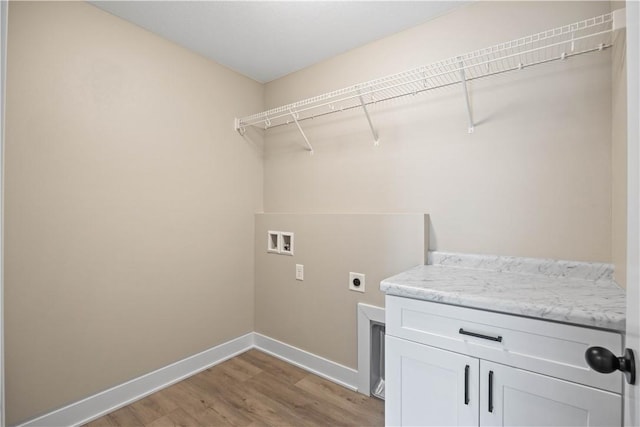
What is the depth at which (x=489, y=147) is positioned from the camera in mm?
1619

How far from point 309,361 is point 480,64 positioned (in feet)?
6.98

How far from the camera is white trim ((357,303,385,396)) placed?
6.25ft

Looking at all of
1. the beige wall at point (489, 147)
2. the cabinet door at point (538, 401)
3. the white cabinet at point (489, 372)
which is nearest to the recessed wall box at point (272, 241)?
the beige wall at point (489, 147)

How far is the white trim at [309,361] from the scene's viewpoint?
2021 mm

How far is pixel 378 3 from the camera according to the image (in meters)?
1.68

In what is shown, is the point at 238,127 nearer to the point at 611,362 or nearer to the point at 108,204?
the point at 108,204

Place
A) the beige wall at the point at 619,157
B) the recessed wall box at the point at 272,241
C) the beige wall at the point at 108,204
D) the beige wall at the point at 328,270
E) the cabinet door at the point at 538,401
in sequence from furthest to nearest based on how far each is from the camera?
the recessed wall box at the point at 272,241
the beige wall at the point at 328,270
the beige wall at the point at 108,204
the beige wall at the point at 619,157
the cabinet door at the point at 538,401

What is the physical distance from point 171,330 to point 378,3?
242 cm

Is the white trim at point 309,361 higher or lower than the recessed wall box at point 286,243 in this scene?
lower

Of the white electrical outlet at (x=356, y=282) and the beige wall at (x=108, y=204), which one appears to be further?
the white electrical outlet at (x=356, y=282)

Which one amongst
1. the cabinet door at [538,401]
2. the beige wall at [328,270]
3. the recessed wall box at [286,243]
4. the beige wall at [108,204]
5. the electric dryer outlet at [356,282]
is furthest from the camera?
the recessed wall box at [286,243]

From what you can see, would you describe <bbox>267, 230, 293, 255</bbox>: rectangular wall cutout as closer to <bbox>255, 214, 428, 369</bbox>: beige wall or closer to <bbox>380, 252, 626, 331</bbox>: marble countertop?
<bbox>255, 214, 428, 369</bbox>: beige wall

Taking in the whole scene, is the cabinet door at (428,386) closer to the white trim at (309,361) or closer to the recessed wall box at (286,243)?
the white trim at (309,361)

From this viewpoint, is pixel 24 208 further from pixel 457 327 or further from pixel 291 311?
pixel 457 327
